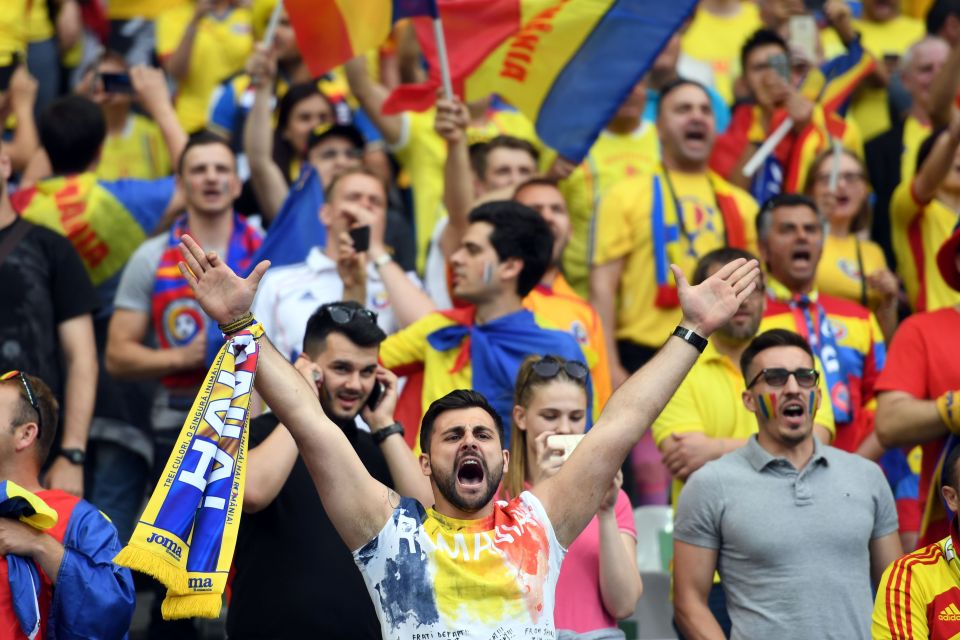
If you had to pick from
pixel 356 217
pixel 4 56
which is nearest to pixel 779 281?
pixel 356 217

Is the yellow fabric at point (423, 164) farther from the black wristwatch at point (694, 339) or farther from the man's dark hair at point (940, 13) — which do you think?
the black wristwatch at point (694, 339)

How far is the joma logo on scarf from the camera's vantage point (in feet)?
15.3

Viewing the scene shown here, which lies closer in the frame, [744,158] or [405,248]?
[405,248]

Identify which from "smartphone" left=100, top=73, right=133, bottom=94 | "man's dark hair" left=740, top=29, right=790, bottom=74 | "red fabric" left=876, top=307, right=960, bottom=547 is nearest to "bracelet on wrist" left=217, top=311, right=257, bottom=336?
"red fabric" left=876, top=307, right=960, bottom=547

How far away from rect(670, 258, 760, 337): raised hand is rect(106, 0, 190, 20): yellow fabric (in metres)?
7.45

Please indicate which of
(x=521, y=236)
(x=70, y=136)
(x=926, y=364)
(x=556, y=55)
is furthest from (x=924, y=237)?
(x=70, y=136)

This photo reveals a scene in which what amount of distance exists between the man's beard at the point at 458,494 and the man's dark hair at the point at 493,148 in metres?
3.78

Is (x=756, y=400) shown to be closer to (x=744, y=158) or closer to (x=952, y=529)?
(x=952, y=529)

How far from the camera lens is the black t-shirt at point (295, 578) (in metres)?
5.48

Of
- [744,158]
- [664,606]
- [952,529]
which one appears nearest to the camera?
[952,529]

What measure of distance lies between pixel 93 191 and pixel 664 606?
3.53 meters

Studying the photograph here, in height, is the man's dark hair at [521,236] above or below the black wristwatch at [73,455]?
above

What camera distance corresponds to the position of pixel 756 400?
614 centimetres

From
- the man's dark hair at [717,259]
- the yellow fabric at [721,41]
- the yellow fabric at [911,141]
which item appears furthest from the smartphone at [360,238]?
the yellow fabric at [721,41]
